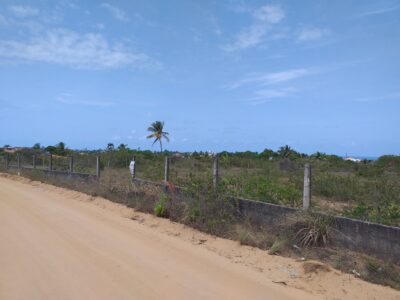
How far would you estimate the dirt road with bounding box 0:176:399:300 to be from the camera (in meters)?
5.97

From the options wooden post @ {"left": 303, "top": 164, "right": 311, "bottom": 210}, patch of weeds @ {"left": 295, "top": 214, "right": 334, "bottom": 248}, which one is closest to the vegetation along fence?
wooden post @ {"left": 303, "top": 164, "right": 311, "bottom": 210}

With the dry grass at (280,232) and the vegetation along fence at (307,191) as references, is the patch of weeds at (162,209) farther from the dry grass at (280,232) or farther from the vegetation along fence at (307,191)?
the vegetation along fence at (307,191)

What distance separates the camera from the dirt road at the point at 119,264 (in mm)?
5973

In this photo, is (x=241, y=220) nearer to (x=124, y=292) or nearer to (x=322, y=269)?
(x=322, y=269)

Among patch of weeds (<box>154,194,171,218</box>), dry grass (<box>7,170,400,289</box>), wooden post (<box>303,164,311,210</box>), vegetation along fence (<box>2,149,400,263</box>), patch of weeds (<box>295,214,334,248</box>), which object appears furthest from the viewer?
patch of weeds (<box>154,194,171,218</box>)

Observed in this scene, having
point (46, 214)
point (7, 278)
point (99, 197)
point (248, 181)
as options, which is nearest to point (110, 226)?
point (46, 214)

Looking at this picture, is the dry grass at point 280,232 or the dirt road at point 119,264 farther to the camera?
the dry grass at point 280,232

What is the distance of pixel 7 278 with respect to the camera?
6418 mm

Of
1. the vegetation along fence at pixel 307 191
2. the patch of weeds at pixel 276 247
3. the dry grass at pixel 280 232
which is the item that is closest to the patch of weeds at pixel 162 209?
the dry grass at pixel 280 232

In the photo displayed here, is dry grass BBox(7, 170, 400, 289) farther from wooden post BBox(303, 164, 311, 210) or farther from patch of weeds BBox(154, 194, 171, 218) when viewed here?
wooden post BBox(303, 164, 311, 210)

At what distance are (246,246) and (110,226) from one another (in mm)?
3657

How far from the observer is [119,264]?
7.21m

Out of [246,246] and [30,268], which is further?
[246,246]

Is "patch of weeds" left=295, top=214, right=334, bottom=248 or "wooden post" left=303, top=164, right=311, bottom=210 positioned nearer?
"patch of weeds" left=295, top=214, right=334, bottom=248
